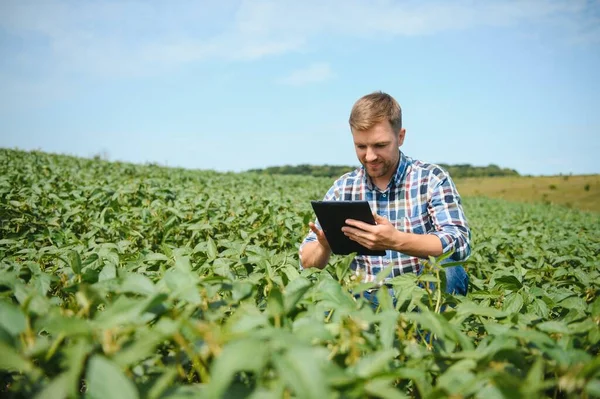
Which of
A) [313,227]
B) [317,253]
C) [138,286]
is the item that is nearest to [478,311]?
[138,286]

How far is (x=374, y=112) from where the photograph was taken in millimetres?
2613

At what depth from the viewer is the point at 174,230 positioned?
3314mm

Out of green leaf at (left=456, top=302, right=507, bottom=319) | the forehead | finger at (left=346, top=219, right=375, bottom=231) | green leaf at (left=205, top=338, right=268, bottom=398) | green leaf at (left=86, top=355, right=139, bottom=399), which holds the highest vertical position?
the forehead

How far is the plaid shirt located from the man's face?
0.17m

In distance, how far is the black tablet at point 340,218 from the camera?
2203 mm

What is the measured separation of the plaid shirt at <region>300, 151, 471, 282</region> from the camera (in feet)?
8.68

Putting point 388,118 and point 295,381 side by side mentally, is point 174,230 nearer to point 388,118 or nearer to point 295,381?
point 388,118

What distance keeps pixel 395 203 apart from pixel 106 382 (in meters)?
2.53

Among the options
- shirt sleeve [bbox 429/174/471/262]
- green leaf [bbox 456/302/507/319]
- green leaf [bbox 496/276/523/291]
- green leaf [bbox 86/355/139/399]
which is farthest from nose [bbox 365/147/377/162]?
green leaf [bbox 86/355/139/399]

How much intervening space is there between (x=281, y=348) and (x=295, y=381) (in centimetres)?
13

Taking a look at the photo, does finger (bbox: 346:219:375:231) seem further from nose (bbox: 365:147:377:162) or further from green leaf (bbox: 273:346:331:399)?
green leaf (bbox: 273:346:331:399)

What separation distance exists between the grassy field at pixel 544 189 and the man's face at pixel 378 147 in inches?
1420

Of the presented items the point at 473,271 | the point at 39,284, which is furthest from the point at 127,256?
the point at 473,271

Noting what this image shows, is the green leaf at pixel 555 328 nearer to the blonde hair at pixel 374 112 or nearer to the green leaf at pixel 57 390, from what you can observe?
the green leaf at pixel 57 390
